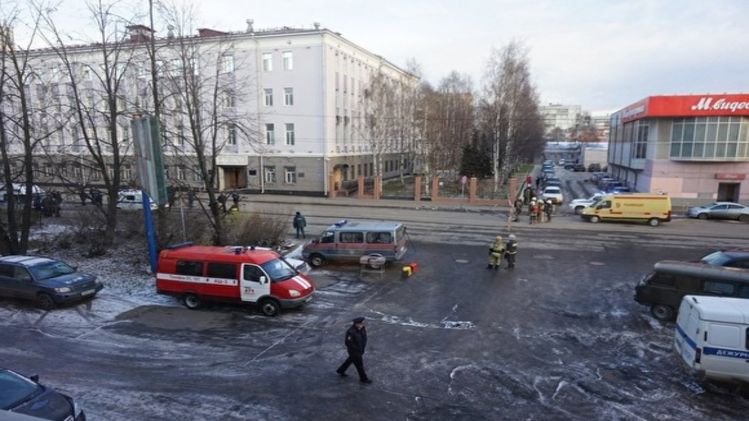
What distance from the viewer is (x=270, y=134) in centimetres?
4316

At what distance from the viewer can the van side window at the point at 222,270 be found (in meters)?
13.4

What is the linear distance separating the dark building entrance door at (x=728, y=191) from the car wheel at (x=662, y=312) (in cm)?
3012

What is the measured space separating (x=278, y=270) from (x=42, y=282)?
6970mm

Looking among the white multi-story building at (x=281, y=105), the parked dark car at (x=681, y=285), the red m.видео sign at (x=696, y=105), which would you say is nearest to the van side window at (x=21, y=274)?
the parked dark car at (x=681, y=285)

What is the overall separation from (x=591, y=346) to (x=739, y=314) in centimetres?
325

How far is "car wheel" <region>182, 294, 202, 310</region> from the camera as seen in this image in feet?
45.5

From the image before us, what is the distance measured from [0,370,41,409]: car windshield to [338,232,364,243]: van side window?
41.4 feet

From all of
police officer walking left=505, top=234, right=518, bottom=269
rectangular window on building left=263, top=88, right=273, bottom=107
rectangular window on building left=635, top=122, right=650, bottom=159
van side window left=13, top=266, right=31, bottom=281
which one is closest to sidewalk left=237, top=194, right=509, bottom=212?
rectangular window on building left=263, top=88, right=273, bottom=107

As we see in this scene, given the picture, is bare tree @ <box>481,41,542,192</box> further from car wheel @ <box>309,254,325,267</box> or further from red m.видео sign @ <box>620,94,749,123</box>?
car wheel @ <box>309,254,325,267</box>

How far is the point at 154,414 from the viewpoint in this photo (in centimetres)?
796

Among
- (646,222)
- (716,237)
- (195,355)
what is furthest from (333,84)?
(195,355)

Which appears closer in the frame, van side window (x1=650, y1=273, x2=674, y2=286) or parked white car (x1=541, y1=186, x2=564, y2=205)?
van side window (x1=650, y1=273, x2=674, y2=286)

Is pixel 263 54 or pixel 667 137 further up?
pixel 263 54

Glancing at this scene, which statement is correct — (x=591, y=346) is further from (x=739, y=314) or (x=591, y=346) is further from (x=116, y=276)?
(x=116, y=276)
